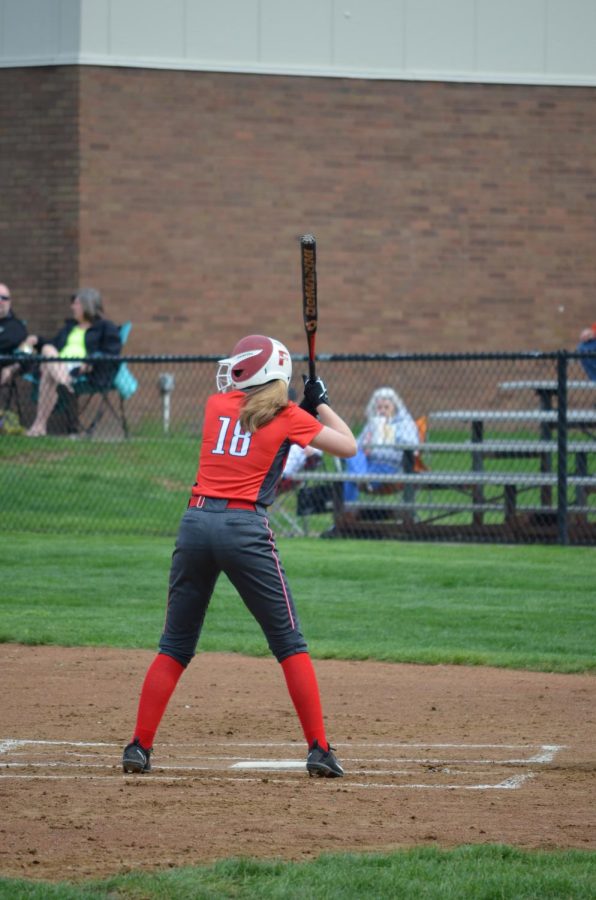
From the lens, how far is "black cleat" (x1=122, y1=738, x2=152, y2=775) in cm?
629

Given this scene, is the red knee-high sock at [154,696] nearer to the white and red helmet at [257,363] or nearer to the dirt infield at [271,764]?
the dirt infield at [271,764]

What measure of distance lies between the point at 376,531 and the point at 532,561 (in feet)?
7.02

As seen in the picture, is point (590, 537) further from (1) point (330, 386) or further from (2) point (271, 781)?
(2) point (271, 781)

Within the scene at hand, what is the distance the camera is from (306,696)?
6.24 meters

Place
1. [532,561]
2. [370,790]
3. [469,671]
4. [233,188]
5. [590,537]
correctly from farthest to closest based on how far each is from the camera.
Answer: [233,188]
[590,537]
[532,561]
[469,671]
[370,790]

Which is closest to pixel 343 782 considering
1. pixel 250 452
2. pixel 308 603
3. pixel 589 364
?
pixel 250 452

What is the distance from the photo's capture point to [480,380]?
21750 mm

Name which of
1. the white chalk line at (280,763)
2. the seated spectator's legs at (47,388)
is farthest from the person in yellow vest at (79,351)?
the white chalk line at (280,763)

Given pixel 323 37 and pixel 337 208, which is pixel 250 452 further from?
pixel 323 37

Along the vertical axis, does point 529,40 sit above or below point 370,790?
above

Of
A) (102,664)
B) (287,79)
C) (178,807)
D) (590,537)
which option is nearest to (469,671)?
(102,664)

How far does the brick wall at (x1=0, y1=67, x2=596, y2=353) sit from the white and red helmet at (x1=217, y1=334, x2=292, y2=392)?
1397 centimetres

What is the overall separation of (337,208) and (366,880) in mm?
17067

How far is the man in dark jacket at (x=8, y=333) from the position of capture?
711 inches
